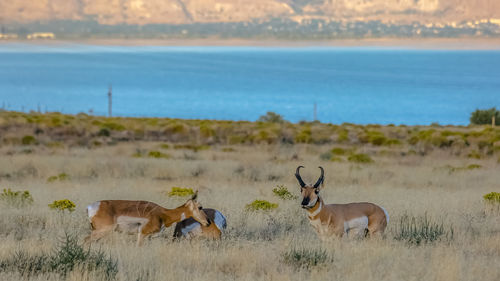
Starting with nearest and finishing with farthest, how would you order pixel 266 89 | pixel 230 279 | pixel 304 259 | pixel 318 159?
1. pixel 230 279
2. pixel 304 259
3. pixel 318 159
4. pixel 266 89

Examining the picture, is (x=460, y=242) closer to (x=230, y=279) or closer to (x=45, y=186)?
(x=230, y=279)

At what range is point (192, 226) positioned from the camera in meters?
9.01

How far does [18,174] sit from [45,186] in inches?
122

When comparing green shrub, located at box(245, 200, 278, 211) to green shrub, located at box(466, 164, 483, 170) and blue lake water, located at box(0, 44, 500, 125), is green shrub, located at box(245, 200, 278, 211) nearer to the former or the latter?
green shrub, located at box(466, 164, 483, 170)

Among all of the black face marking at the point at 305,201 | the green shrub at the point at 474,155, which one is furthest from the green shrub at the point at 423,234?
the green shrub at the point at 474,155

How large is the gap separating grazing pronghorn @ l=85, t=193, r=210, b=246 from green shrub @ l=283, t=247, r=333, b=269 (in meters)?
1.05

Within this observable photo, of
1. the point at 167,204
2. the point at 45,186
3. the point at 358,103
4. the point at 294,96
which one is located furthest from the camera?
the point at 294,96

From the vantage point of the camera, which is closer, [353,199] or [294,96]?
[353,199]

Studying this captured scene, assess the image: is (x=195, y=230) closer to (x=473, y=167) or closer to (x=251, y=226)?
(x=251, y=226)

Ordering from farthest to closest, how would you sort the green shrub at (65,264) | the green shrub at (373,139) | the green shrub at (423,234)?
the green shrub at (373,139), the green shrub at (423,234), the green shrub at (65,264)

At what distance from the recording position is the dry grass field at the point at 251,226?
7.64 meters

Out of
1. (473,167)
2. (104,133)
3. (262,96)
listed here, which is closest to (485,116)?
(104,133)

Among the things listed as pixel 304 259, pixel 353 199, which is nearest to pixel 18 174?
pixel 353 199

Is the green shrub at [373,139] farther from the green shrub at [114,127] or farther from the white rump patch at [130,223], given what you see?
the white rump patch at [130,223]
